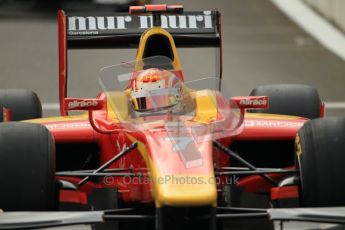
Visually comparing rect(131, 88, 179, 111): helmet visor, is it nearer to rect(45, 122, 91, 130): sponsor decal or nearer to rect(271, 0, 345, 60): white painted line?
rect(45, 122, 91, 130): sponsor decal

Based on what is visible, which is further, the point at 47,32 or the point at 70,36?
the point at 47,32

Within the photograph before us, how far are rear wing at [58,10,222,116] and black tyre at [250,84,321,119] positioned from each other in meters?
0.61

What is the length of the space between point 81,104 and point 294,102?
2.49 metres

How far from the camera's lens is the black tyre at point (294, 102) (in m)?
9.20

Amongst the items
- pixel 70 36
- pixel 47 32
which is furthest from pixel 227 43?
pixel 70 36

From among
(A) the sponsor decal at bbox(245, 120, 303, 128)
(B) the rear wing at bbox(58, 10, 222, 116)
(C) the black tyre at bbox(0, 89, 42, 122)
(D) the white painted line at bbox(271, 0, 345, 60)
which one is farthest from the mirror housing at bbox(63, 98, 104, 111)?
(D) the white painted line at bbox(271, 0, 345, 60)

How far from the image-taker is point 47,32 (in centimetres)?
1856

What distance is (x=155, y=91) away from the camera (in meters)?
7.27

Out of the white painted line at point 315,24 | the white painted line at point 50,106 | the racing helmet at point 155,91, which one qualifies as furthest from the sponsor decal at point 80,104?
the white painted line at point 315,24

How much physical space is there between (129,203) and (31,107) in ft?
6.59

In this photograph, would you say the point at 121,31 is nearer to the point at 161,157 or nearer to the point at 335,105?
the point at 161,157

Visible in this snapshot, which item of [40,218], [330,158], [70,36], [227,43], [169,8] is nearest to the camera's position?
[40,218]

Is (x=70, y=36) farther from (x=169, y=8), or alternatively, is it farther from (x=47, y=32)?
(x=47, y=32)

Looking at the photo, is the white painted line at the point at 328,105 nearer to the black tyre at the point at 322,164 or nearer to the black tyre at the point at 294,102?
the black tyre at the point at 294,102
